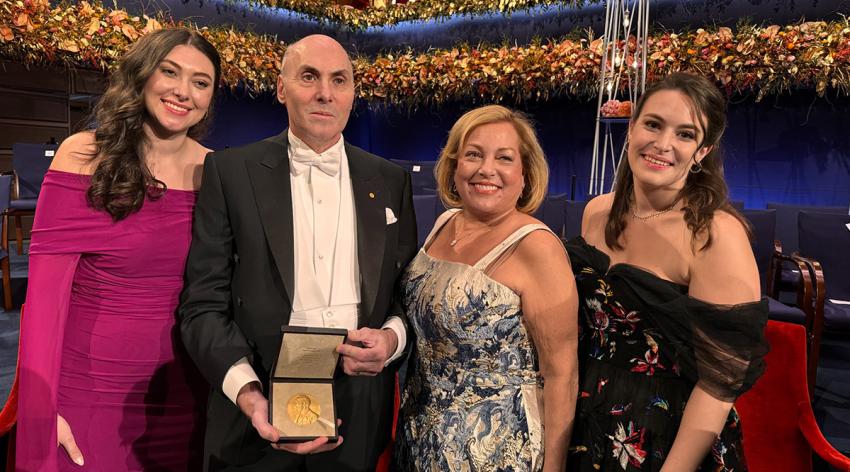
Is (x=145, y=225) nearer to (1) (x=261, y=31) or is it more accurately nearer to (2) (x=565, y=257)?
(2) (x=565, y=257)

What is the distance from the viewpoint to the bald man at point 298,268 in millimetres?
1593

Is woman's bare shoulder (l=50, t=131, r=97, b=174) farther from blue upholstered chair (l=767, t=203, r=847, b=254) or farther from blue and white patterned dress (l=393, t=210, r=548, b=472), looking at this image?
blue upholstered chair (l=767, t=203, r=847, b=254)

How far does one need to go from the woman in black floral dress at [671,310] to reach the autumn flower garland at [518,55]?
15.5ft

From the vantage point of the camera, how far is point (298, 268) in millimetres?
1661

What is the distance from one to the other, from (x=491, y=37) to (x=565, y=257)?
793cm

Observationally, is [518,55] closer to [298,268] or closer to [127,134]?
[127,134]

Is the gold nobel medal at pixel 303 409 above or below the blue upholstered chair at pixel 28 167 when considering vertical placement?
below

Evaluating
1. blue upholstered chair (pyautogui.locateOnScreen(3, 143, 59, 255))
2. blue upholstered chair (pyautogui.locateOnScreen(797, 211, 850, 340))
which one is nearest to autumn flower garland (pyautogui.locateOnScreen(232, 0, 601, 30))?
blue upholstered chair (pyautogui.locateOnScreen(3, 143, 59, 255))

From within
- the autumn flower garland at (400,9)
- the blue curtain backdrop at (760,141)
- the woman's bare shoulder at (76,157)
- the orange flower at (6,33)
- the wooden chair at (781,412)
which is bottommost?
the wooden chair at (781,412)

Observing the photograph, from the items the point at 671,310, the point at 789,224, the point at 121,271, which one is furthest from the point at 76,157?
the point at 789,224

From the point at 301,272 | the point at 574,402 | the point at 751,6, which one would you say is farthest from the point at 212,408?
the point at 751,6

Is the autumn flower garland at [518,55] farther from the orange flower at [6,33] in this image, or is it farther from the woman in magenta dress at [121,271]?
the woman in magenta dress at [121,271]

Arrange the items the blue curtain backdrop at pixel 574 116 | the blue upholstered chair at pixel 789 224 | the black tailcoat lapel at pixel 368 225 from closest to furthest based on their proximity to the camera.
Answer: the black tailcoat lapel at pixel 368 225
the blue upholstered chair at pixel 789 224
the blue curtain backdrop at pixel 574 116

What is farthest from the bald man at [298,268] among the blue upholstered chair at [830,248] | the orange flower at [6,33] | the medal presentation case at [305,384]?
the orange flower at [6,33]
